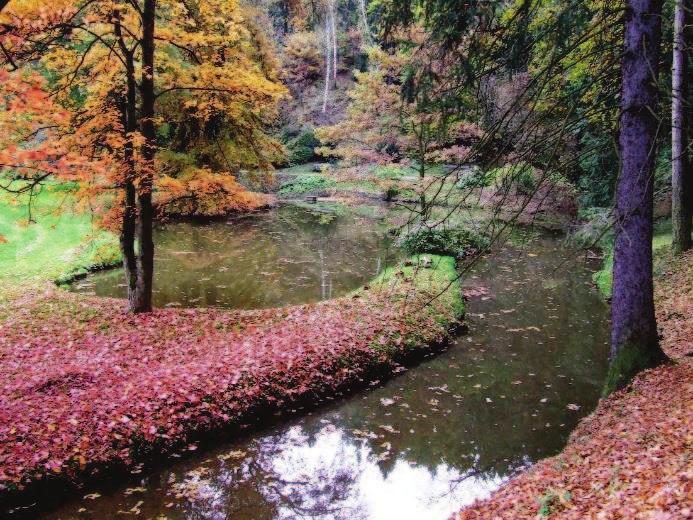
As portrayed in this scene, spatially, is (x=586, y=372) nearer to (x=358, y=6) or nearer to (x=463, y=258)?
(x=463, y=258)

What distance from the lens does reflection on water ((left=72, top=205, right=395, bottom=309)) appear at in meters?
16.1

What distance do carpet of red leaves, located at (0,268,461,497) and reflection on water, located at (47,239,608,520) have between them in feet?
1.94

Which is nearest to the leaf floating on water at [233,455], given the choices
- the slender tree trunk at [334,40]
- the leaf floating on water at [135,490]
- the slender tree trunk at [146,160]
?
the leaf floating on water at [135,490]

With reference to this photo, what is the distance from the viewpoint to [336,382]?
32.6 feet

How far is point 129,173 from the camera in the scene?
36.6 feet

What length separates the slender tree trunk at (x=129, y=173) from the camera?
1105 centimetres

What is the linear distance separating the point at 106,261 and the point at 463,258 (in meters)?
13.9

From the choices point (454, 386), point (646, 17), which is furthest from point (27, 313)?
point (646, 17)

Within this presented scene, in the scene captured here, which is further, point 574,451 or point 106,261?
point 106,261

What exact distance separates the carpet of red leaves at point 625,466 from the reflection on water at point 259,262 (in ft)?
17.4

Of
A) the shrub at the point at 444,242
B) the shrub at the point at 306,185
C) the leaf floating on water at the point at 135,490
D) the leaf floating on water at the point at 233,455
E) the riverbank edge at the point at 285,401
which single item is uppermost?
the shrub at the point at 306,185

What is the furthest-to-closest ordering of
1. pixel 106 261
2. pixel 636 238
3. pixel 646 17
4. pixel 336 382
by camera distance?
pixel 106 261
pixel 336 382
pixel 636 238
pixel 646 17

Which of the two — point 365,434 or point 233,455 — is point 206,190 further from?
point 365,434

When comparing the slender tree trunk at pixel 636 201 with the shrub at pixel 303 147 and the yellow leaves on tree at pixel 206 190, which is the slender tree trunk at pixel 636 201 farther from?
the shrub at pixel 303 147
